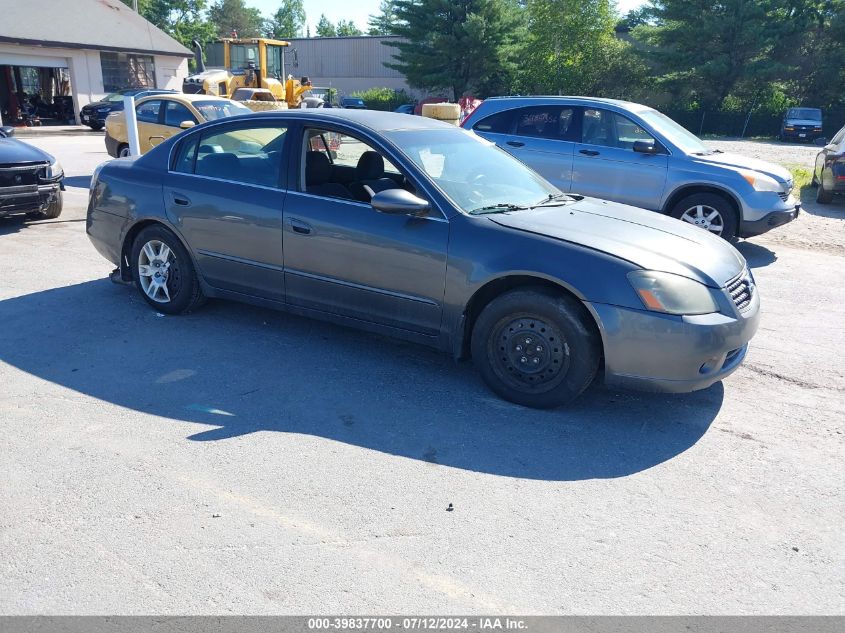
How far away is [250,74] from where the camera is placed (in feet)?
79.1

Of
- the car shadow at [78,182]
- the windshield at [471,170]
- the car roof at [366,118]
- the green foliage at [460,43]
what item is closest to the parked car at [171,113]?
the car shadow at [78,182]

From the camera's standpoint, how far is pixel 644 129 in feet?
29.0

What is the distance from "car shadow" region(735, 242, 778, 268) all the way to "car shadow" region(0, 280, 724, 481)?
4161 millimetres

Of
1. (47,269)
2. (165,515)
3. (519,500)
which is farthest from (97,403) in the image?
(47,269)

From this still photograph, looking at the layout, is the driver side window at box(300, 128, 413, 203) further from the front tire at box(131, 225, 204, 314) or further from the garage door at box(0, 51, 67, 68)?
the garage door at box(0, 51, 67, 68)

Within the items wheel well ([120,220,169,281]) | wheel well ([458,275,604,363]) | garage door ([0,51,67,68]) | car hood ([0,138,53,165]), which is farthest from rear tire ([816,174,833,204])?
garage door ([0,51,67,68])

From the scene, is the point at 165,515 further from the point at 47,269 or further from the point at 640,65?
the point at 640,65

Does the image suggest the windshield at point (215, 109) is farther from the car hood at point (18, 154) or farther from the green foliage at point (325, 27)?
the green foliage at point (325, 27)

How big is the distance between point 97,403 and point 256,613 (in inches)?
88.1

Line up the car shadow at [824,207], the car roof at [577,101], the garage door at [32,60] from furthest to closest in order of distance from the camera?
the garage door at [32,60] < the car shadow at [824,207] < the car roof at [577,101]

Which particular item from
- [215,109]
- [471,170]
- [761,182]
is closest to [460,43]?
[215,109]

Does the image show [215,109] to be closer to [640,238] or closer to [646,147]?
[646,147]

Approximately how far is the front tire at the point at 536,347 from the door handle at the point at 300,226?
1.41m

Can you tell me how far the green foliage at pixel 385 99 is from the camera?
163 feet
